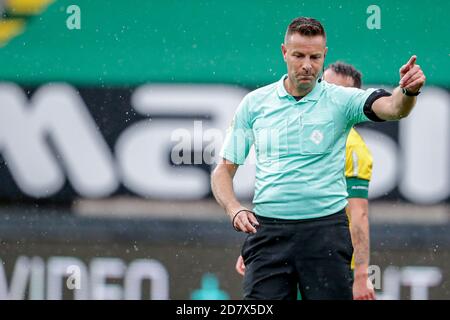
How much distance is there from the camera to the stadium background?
748cm

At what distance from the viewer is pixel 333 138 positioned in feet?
16.1

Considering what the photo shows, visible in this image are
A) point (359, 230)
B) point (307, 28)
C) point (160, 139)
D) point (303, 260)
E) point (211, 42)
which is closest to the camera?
point (303, 260)

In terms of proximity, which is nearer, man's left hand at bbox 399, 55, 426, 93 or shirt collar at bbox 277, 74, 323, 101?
man's left hand at bbox 399, 55, 426, 93

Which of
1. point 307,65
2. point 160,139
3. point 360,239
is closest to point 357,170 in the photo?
point 360,239

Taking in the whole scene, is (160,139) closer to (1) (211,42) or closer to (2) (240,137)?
(1) (211,42)

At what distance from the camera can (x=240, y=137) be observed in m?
5.12

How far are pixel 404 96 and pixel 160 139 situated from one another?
137 inches

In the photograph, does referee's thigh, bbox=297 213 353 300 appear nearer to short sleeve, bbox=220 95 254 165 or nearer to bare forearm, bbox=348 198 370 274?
short sleeve, bbox=220 95 254 165

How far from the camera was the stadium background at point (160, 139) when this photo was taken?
24.5 ft

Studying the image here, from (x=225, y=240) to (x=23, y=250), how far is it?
1.43 m

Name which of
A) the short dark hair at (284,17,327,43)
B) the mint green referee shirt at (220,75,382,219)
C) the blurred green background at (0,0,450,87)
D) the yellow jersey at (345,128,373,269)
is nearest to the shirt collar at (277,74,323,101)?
the mint green referee shirt at (220,75,382,219)

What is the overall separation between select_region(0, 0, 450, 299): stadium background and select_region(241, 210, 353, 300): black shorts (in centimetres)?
263
